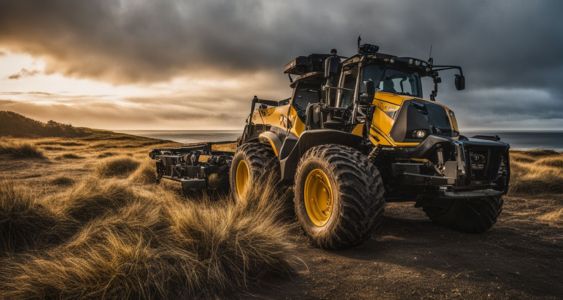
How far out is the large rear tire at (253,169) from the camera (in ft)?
22.4

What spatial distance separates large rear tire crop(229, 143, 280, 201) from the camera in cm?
683

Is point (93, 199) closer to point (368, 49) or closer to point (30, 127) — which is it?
point (368, 49)

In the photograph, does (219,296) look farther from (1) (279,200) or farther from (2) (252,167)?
(2) (252,167)

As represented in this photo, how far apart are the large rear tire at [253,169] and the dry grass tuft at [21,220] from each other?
284 cm

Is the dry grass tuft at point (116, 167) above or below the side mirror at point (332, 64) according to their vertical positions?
below

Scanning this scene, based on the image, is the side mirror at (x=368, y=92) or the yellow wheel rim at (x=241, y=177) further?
the yellow wheel rim at (x=241, y=177)

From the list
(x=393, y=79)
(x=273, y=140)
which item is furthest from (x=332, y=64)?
(x=273, y=140)

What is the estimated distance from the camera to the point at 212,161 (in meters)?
9.27

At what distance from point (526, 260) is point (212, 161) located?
260 inches

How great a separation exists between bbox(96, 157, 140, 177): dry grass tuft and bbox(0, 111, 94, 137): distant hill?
5150 cm

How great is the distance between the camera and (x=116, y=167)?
1480cm

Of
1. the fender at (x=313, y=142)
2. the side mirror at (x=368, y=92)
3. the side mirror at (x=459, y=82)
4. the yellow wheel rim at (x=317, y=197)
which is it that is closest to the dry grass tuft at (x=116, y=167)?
the fender at (x=313, y=142)

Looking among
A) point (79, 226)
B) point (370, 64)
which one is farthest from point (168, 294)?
point (370, 64)

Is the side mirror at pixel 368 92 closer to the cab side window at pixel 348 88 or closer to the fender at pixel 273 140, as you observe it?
the cab side window at pixel 348 88
